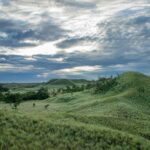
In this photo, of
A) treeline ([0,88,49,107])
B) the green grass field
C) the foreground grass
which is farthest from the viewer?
treeline ([0,88,49,107])

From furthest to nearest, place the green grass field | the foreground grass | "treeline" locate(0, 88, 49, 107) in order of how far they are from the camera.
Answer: "treeline" locate(0, 88, 49, 107) → the green grass field → the foreground grass

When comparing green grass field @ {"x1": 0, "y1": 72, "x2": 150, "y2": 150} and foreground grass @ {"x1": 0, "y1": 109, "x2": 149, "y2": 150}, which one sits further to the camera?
green grass field @ {"x1": 0, "y1": 72, "x2": 150, "y2": 150}

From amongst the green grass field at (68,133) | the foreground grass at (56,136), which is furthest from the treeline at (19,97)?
the foreground grass at (56,136)

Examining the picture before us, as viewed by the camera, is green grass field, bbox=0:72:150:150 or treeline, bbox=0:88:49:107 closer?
green grass field, bbox=0:72:150:150

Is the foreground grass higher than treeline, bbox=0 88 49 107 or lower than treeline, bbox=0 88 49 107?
lower

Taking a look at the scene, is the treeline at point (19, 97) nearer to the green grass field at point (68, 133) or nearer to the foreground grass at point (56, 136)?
the green grass field at point (68, 133)

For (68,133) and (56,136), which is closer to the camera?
(56,136)

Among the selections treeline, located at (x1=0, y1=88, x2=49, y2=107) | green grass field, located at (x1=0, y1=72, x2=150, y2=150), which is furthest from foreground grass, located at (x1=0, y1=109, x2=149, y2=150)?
treeline, located at (x1=0, y1=88, x2=49, y2=107)

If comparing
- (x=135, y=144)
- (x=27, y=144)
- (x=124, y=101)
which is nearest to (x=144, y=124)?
(x=135, y=144)

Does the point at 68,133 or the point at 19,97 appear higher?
the point at 19,97

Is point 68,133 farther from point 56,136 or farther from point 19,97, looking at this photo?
point 19,97

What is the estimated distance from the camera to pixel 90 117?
158 feet

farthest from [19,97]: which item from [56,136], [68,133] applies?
[56,136]

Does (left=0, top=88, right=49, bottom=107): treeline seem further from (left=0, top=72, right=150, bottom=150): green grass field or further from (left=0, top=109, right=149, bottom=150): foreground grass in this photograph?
(left=0, top=109, right=149, bottom=150): foreground grass
